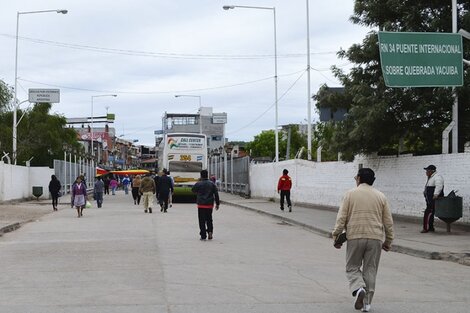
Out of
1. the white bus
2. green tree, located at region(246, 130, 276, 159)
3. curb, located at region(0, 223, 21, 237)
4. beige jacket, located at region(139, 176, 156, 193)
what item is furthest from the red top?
green tree, located at region(246, 130, 276, 159)

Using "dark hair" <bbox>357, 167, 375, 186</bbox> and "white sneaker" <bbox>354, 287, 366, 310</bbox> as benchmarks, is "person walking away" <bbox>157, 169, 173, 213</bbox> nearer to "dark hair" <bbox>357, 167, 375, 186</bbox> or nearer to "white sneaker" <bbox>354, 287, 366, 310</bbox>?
"dark hair" <bbox>357, 167, 375, 186</bbox>

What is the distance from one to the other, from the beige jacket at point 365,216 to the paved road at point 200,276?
0.98 meters

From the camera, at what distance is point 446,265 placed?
12.3 meters

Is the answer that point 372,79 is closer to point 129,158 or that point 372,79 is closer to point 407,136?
point 407,136

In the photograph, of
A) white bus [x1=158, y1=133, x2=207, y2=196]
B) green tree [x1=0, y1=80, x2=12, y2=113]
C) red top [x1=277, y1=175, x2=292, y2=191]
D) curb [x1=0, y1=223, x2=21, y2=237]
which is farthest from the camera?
green tree [x1=0, y1=80, x2=12, y2=113]

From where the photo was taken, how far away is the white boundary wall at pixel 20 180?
34750 millimetres

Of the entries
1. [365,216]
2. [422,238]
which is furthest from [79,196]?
[365,216]

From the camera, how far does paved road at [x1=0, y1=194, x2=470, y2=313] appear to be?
8.21 meters

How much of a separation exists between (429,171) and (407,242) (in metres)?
2.38

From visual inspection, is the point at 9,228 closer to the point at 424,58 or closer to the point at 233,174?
the point at 424,58

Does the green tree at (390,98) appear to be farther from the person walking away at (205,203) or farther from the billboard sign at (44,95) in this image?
the billboard sign at (44,95)

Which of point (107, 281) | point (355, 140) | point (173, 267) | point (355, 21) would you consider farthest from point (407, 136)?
point (107, 281)

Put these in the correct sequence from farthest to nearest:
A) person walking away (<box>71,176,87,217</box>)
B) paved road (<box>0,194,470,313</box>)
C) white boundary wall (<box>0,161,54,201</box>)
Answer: white boundary wall (<box>0,161,54,201</box>)
person walking away (<box>71,176,87,217</box>)
paved road (<box>0,194,470,313</box>)

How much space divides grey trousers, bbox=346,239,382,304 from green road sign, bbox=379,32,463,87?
9915mm
